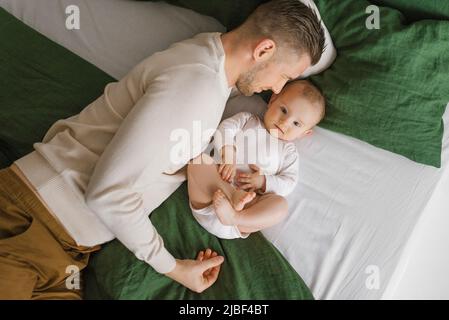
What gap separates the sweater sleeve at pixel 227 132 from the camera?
4.36 feet

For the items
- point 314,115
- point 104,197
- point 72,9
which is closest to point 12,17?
point 72,9

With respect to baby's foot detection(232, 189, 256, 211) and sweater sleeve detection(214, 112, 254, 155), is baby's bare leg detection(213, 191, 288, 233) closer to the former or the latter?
baby's foot detection(232, 189, 256, 211)

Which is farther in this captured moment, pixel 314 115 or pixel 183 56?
pixel 314 115

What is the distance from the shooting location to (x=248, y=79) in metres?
1.18

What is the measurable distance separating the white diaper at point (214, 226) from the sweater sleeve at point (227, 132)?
0.62 ft

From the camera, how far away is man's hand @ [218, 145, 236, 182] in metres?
1.28

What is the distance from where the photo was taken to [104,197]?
38.9 inches

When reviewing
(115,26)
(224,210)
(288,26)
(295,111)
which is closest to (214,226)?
(224,210)

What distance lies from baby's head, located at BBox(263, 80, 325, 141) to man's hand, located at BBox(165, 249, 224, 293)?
0.40 m

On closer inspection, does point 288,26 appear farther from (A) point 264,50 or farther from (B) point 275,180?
(B) point 275,180

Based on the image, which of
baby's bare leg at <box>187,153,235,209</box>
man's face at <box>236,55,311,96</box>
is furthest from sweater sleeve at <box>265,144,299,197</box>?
man's face at <box>236,55,311,96</box>

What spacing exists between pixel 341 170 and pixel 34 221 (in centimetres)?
82
